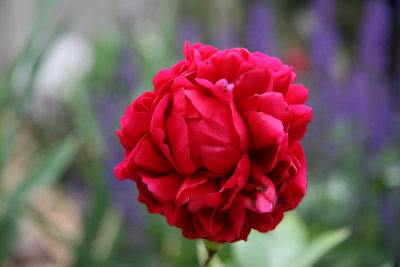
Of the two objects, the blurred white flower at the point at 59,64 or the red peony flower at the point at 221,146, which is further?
the blurred white flower at the point at 59,64

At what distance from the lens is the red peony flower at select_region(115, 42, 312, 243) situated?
446 millimetres

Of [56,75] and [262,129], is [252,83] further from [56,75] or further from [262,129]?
[56,75]

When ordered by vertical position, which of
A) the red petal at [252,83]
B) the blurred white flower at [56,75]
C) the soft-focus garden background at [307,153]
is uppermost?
the red petal at [252,83]

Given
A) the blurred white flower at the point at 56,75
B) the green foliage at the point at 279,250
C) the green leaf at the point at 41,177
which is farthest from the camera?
the blurred white flower at the point at 56,75

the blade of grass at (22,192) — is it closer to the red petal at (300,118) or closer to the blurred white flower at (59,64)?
the red petal at (300,118)

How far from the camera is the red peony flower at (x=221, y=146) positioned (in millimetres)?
446

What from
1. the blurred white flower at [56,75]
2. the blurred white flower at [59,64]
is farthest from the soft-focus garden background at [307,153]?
the blurred white flower at [59,64]

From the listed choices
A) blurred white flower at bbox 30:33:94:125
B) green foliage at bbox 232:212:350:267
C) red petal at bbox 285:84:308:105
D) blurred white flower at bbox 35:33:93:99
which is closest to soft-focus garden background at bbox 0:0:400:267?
green foliage at bbox 232:212:350:267

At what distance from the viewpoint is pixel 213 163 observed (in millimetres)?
448

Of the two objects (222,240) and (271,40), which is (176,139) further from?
(271,40)

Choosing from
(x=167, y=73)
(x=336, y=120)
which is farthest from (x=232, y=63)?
(x=336, y=120)

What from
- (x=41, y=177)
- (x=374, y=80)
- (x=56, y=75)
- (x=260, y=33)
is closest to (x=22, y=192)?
(x=41, y=177)

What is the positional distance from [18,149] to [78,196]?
1.80 meters

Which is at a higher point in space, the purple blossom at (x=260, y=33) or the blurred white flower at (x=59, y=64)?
the purple blossom at (x=260, y=33)
